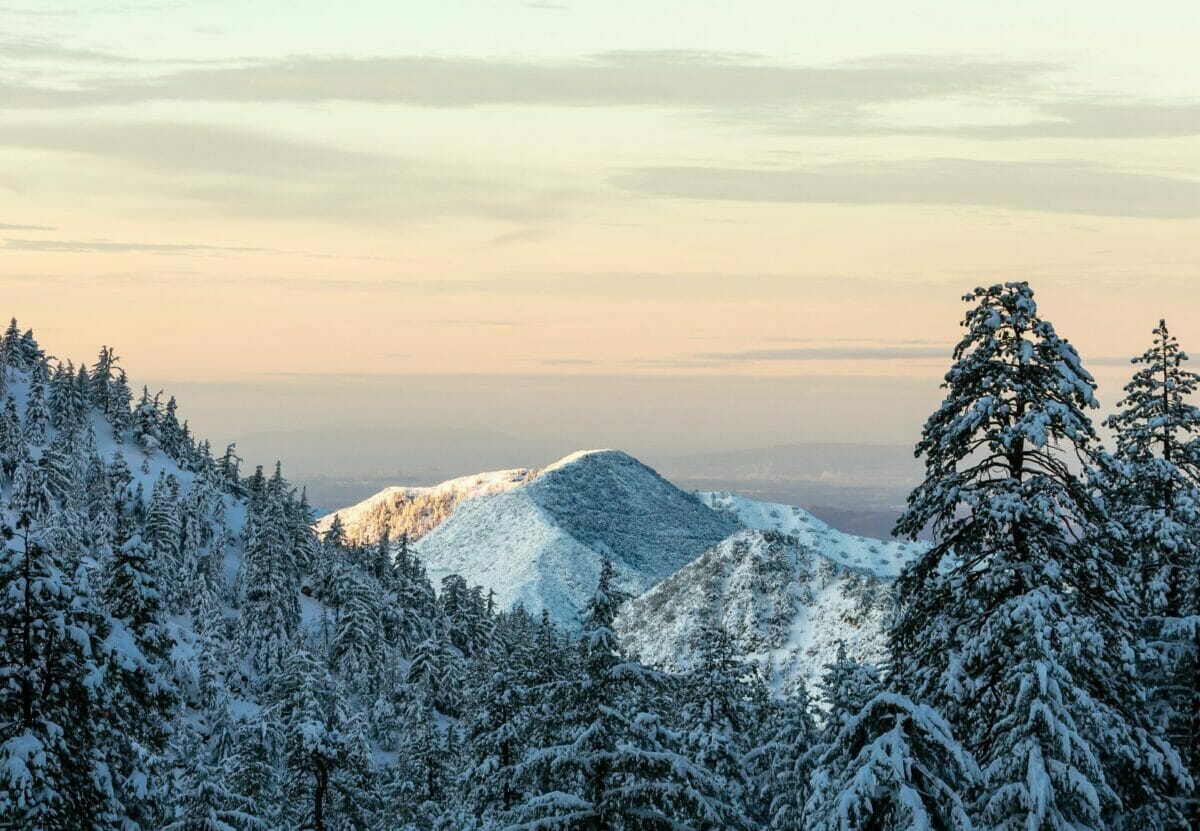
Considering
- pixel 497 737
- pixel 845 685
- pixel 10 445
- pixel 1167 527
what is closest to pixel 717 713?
pixel 845 685

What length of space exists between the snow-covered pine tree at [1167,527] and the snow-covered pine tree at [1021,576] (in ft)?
16.4

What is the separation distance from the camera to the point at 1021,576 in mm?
21828

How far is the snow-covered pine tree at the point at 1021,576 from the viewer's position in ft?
69.5

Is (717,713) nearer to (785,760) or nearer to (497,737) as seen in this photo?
(785,760)

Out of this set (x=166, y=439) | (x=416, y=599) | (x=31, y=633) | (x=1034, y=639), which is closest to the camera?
(x=1034, y=639)

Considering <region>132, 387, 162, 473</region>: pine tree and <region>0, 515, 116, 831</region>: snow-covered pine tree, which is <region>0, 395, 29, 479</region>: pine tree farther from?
<region>0, 515, 116, 831</region>: snow-covered pine tree

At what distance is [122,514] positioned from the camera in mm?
127812

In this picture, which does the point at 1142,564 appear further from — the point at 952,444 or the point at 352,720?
the point at 352,720

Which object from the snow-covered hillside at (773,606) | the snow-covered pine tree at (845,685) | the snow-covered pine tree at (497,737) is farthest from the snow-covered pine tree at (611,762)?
the snow-covered hillside at (773,606)

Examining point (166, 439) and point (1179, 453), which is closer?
point (1179, 453)

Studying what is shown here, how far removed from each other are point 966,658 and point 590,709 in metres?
6.55

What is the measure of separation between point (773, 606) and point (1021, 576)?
13044cm

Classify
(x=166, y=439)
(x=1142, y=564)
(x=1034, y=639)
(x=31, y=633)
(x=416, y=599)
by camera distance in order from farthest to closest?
(x=166, y=439) < (x=416, y=599) < (x=1142, y=564) < (x=31, y=633) < (x=1034, y=639)

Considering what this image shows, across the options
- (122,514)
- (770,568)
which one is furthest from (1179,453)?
(770,568)
